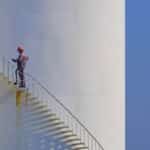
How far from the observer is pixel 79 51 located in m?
8.97

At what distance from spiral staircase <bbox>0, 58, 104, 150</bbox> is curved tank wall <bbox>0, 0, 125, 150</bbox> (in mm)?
180

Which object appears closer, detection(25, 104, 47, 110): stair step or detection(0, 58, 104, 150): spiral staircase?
detection(0, 58, 104, 150): spiral staircase

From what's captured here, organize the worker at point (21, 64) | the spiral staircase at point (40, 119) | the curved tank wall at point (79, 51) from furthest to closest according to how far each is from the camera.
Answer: the curved tank wall at point (79, 51)
the spiral staircase at point (40, 119)
the worker at point (21, 64)

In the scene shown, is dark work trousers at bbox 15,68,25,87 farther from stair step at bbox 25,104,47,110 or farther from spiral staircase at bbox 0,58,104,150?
stair step at bbox 25,104,47,110

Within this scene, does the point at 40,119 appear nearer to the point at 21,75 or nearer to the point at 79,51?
the point at 21,75

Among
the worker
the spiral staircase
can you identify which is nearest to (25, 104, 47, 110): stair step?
the spiral staircase

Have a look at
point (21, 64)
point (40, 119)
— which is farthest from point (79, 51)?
point (40, 119)

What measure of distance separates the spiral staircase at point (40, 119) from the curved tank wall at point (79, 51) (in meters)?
0.18

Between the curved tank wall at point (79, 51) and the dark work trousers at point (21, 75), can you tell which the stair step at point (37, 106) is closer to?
the curved tank wall at point (79, 51)

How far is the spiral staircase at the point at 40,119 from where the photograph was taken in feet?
27.5

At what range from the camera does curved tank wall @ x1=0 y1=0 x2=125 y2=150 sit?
27.8 ft

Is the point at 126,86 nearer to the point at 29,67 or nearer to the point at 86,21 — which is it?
the point at 86,21

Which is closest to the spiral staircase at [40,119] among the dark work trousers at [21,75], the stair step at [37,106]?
the stair step at [37,106]

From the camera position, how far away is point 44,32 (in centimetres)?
A: 859
